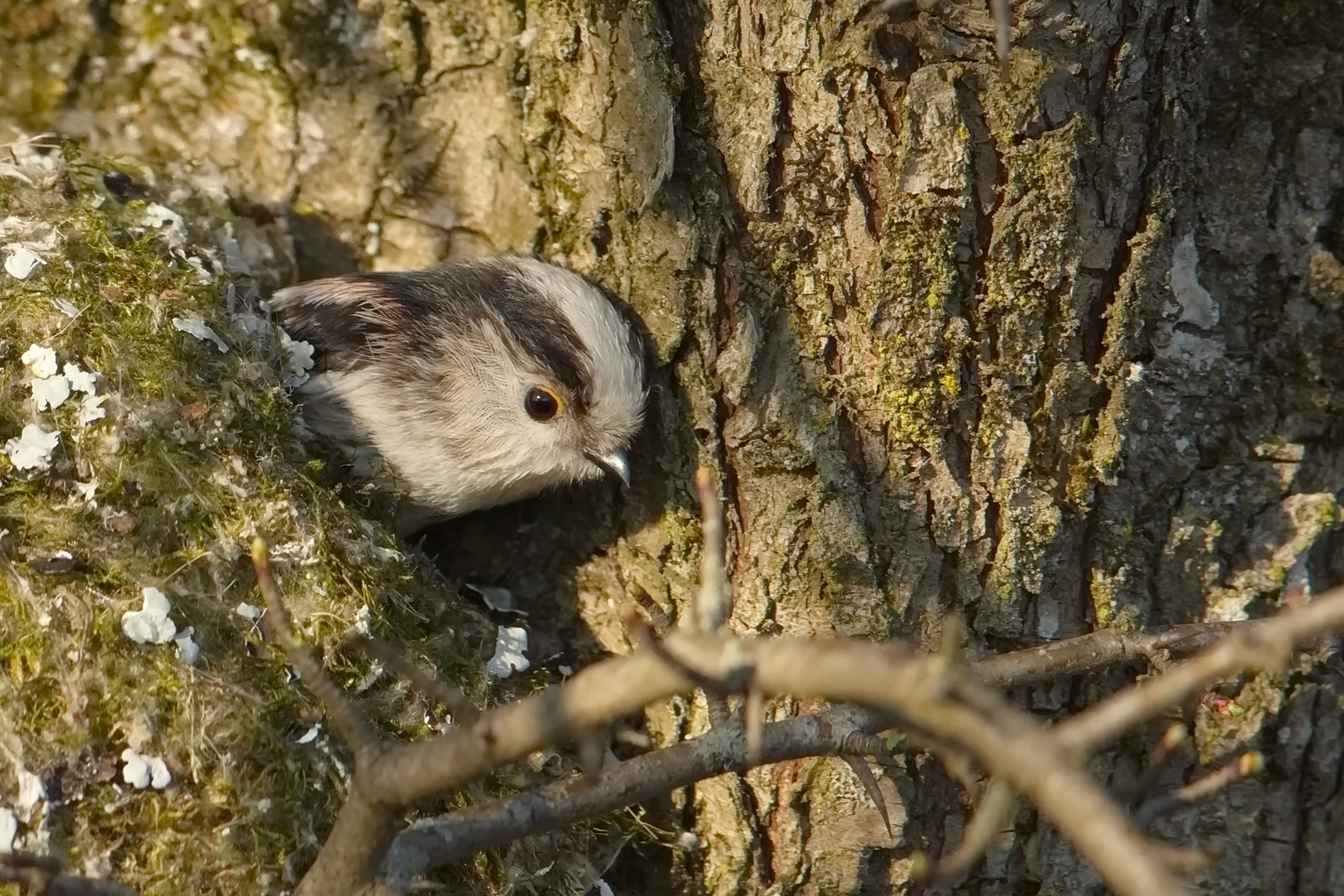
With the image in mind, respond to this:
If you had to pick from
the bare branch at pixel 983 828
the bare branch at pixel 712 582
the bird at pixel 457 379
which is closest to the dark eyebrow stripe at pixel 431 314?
the bird at pixel 457 379

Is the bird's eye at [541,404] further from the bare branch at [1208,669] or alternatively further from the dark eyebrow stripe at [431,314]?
the bare branch at [1208,669]

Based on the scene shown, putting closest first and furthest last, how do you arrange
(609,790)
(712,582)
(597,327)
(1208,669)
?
(1208,669), (712,582), (609,790), (597,327)

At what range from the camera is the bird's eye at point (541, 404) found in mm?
3332

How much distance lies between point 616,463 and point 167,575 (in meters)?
1.03

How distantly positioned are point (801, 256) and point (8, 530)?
1.71 meters

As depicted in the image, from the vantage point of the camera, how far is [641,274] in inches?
114

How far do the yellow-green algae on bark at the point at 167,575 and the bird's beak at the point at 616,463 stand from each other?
0.48 m

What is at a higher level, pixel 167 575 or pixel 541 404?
pixel 541 404

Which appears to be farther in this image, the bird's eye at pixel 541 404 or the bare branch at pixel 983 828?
the bird's eye at pixel 541 404

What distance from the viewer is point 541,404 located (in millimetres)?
3350

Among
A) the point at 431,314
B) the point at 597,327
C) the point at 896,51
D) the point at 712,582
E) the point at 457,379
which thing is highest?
the point at 896,51

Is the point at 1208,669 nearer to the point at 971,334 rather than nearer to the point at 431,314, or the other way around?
the point at 971,334

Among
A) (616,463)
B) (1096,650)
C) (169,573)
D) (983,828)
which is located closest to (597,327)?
(616,463)

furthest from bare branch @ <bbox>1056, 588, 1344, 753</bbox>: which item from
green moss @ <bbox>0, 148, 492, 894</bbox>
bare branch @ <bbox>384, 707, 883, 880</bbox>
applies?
green moss @ <bbox>0, 148, 492, 894</bbox>
